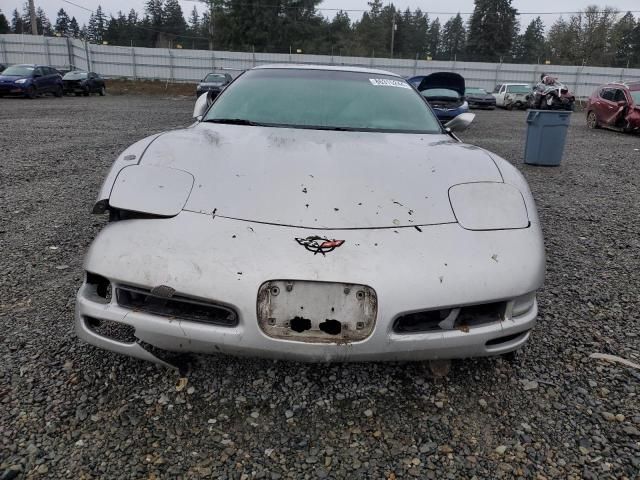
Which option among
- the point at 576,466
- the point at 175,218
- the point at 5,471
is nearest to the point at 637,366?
the point at 576,466

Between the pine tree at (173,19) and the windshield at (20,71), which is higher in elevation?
the pine tree at (173,19)

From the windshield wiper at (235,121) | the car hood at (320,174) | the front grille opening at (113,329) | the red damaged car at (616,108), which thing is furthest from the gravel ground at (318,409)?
the red damaged car at (616,108)

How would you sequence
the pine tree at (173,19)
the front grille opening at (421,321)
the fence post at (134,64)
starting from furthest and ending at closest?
the pine tree at (173,19)
the fence post at (134,64)
the front grille opening at (421,321)

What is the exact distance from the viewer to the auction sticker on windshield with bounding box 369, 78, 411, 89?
311 cm

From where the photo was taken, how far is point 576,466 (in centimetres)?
149

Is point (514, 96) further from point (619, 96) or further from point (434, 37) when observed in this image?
point (434, 37)

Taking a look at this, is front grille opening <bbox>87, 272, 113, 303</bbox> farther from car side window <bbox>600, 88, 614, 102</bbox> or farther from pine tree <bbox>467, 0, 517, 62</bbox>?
pine tree <bbox>467, 0, 517, 62</bbox>

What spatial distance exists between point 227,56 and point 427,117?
29.9m

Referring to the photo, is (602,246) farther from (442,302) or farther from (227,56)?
(227,56)

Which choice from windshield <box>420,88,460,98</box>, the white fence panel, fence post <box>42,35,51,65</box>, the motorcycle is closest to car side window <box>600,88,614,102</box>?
the motorcycle

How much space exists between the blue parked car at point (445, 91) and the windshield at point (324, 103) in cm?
616

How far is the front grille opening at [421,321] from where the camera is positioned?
157 centimetres

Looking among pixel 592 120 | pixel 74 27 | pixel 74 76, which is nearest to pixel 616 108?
pixel 592 120

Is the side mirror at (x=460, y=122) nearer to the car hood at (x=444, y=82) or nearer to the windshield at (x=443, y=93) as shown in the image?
the car hood at (x=444, y=82)
